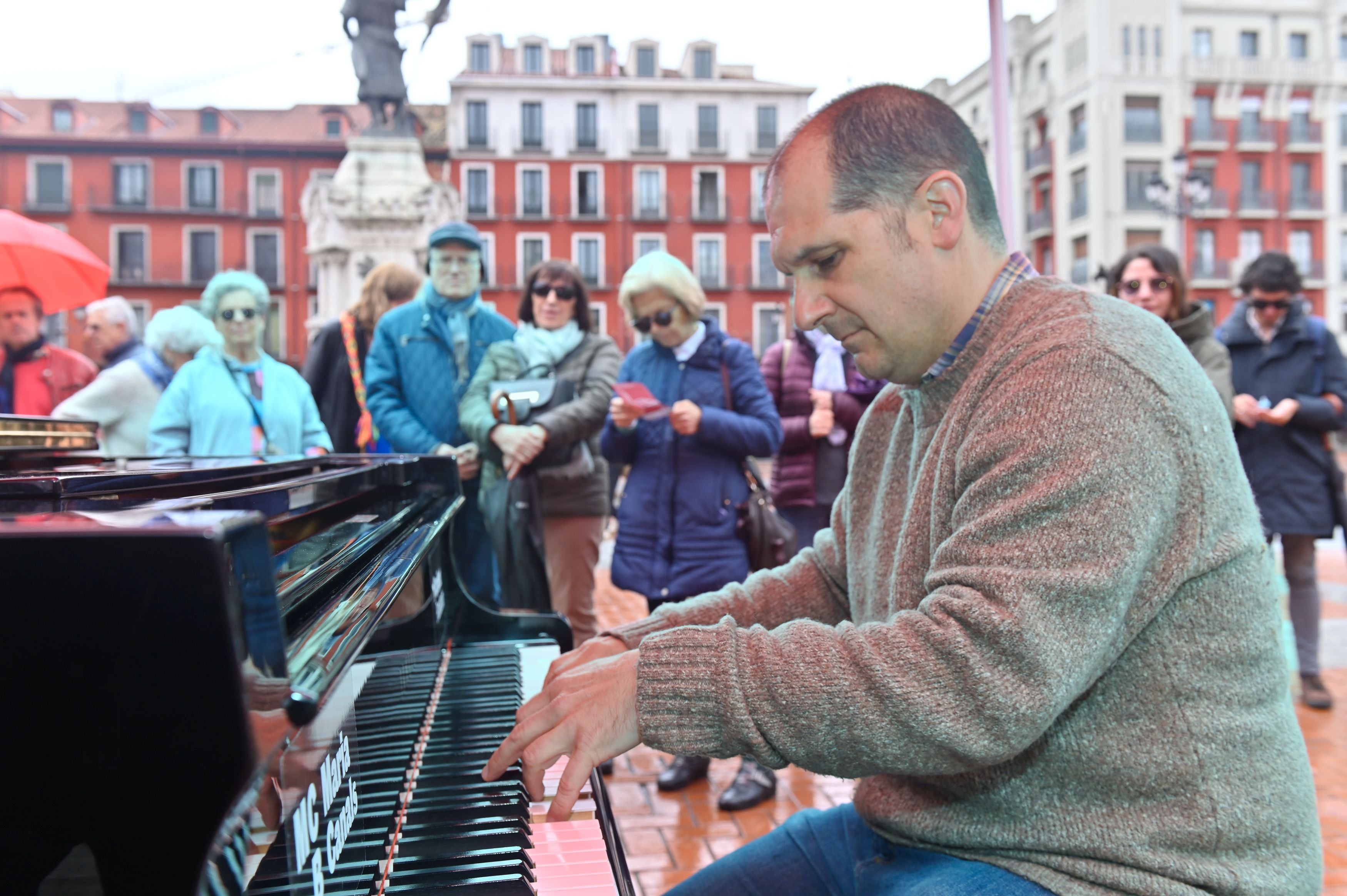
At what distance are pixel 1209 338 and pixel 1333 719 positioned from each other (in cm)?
152

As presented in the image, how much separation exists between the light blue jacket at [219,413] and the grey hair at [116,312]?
1.25 metres

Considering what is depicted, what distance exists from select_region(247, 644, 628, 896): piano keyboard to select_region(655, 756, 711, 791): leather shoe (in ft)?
6.44

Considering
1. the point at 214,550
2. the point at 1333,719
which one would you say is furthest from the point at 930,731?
the point at 1333,719

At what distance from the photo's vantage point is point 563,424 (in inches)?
138

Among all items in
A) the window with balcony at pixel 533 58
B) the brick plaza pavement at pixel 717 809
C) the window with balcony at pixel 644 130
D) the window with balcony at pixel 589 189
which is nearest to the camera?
the brick plaza pavement at pixel 717 809

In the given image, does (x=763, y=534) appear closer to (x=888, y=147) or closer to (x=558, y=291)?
(x=558, y=291)

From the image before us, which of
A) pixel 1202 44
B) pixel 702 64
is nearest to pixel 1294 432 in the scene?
pixel 702 64

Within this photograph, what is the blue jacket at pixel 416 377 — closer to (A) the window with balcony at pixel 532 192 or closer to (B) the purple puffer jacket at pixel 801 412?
(B) the purple puffer jacket at pixel 801 412

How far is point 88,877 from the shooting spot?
23.9 inches

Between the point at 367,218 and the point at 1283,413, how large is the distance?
7.26 m

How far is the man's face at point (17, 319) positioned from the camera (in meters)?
4.20

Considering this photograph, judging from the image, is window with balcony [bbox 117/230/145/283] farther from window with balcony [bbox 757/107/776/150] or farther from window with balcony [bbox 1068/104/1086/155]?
window with balcony [bbox 1068/104/1086/155]

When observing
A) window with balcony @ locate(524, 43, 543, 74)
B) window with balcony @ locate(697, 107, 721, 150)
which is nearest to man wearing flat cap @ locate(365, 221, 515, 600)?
window with balcony @ locate(697, 107, 721, 150)

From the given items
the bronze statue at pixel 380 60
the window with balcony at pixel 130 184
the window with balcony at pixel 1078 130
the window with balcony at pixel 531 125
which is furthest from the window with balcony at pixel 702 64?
the bronze statue at pixel 380 60
